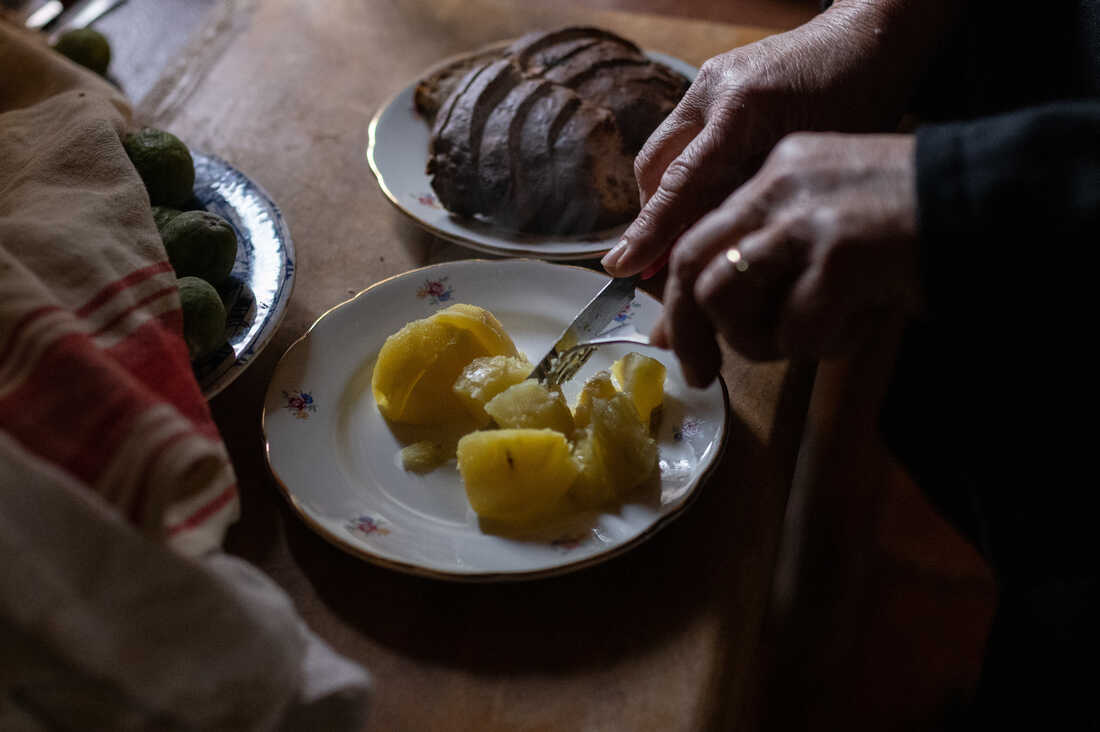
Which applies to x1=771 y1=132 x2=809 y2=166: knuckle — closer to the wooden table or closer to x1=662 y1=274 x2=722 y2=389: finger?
x1=662 y1=274 x2=722 y2=389: finger

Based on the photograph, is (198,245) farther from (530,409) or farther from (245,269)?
(530,409)

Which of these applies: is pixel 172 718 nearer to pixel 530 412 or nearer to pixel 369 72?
pixel 530 412

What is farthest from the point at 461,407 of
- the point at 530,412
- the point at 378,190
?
the point at 378,190

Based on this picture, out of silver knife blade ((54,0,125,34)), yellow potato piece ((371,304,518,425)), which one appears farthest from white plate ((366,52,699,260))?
silver knife blade ((54,0,125,34))

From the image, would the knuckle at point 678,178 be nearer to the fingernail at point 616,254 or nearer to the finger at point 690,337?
the fingernail at point 616,254

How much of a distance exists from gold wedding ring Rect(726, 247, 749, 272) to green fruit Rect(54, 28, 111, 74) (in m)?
1.24

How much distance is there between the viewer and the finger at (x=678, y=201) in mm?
1010

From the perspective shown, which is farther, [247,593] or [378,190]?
[378,190]

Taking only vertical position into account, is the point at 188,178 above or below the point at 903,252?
below

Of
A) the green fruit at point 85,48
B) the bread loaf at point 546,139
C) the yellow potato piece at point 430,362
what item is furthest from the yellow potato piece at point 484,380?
the green fruit at point 85,48

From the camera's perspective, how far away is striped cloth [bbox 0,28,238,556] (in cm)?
65

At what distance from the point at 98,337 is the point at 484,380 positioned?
347mm

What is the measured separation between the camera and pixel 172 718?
1.94 ft

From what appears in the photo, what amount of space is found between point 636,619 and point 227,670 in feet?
1.12
